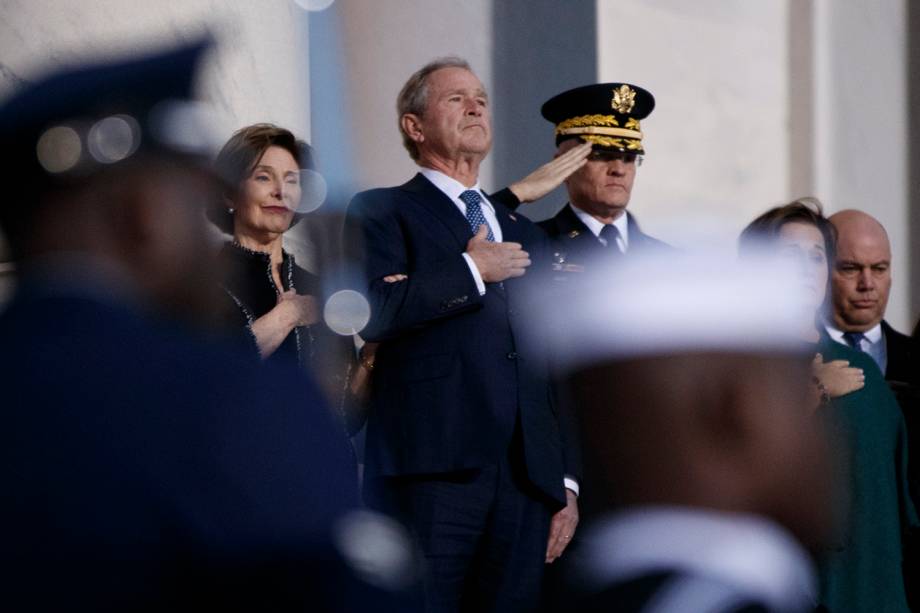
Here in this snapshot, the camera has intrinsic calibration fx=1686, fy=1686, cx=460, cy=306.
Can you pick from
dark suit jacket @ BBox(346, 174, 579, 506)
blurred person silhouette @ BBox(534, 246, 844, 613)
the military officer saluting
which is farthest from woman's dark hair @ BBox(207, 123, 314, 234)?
blurred person silhouette @ BBox(534, 246, 844, 613)

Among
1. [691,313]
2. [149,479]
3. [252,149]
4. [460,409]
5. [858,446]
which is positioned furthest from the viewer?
[858,446]

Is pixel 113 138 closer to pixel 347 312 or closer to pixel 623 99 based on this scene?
pixel 347 312

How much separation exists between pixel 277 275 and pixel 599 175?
4.02 ft

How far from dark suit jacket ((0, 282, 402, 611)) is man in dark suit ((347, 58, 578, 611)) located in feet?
8.86

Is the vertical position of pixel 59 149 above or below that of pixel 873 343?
above

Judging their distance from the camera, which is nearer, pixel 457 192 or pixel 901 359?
pixel 457 192

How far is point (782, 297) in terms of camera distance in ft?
6.23

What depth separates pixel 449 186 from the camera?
4613 mm

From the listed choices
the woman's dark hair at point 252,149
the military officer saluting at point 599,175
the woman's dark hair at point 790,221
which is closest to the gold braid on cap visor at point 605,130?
the military officer saluting at point 599,175

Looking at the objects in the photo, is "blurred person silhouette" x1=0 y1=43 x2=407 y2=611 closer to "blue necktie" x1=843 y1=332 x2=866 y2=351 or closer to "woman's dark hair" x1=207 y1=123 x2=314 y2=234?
"woman's dark hair" x1=207 y1=123 x2=314 y2=234

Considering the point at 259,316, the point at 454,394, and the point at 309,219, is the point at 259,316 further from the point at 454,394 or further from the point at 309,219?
the point at 309,219

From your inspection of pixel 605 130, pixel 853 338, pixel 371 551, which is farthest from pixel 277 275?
pixel 371 551

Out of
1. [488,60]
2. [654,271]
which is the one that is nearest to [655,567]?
[654,271]

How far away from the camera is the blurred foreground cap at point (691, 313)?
1.85m
